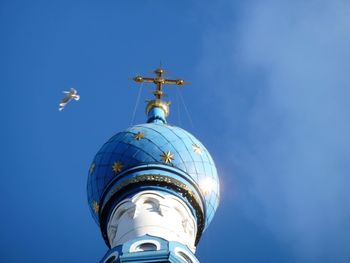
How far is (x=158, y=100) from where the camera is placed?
54.6ft

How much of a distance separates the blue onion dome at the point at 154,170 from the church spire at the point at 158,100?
65 centimetres

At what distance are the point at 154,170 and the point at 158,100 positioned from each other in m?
3.18

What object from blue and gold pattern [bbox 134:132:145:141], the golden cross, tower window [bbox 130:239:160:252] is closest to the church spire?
the golden cross

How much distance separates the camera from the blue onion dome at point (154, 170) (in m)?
13.7

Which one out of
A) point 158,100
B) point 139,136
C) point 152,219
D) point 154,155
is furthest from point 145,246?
point 158,100

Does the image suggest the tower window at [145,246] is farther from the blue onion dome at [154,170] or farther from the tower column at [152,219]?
the blue onion dome at [154,170]

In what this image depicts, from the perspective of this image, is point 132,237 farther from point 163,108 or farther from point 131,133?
point 163,108

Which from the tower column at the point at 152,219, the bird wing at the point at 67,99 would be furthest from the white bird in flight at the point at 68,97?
the tower column at the point at 152,219

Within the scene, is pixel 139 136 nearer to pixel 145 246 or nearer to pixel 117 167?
pixel 117 167

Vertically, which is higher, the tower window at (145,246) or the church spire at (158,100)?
the church spire at (158,100)

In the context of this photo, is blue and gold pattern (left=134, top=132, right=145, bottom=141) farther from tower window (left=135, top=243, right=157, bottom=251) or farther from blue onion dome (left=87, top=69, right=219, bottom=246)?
tower window (left=135, top=243, right=157, bottom=251)

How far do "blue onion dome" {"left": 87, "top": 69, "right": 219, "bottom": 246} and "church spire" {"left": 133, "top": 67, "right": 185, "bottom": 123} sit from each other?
2.13ft

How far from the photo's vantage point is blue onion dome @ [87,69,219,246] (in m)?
13.7

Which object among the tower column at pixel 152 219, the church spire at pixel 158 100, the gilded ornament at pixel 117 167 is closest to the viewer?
the tower column at pixel 152 219
